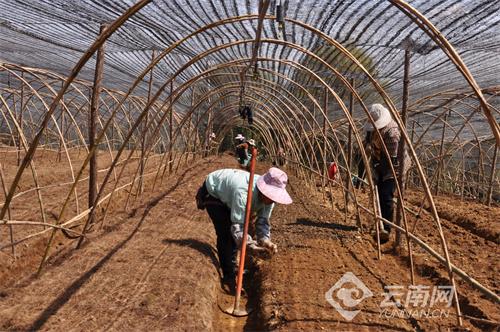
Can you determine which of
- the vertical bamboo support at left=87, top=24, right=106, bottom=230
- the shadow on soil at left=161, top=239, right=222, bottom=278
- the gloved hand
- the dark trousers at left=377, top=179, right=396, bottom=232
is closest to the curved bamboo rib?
the vertical bamboo support at left=87, top=24, right=106, bottom=230

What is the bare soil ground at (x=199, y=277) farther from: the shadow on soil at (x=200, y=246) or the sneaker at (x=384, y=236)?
the sneaker at (x=384, y=236)

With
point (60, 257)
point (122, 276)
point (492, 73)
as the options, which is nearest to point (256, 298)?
point (122, 276)

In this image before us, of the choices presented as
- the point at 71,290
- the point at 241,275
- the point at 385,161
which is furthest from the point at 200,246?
the point at 385,161

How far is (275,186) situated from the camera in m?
4.59

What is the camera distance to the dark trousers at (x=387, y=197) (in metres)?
6.75

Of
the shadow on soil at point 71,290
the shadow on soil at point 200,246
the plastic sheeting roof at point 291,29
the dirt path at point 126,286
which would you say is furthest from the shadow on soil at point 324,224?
the plastic sheeting roof at point 291,29

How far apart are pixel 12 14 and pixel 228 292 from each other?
5.19m

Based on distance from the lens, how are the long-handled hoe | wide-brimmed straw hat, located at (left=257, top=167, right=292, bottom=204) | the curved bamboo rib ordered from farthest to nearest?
wide-brimmed straw hat, located at (left=257, top=167, right=292, bottom=204), the long-handled hoe, the curved bamboo rib

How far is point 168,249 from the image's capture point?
5.48 metres

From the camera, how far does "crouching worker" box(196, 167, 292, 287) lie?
4.57m

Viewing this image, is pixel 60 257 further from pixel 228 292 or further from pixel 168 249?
pixel 228 292

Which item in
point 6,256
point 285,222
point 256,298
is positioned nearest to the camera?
point 256,298

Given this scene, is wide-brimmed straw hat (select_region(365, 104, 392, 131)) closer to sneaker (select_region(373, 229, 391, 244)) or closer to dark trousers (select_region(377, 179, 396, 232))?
dark trousers (select_region(377, 179, 396, 232))

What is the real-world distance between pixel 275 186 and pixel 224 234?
1.08m
